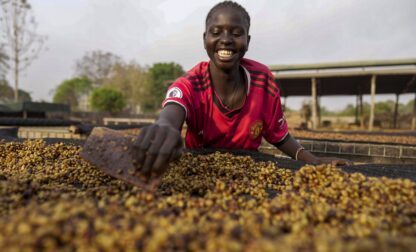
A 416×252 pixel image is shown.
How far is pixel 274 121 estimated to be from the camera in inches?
96.7

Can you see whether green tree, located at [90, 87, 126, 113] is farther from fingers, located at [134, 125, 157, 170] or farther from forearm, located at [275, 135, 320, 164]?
fingers, located at [134, 125, 157, 170]

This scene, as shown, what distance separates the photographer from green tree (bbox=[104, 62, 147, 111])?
109 ft

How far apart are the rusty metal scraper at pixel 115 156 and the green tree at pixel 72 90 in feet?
149

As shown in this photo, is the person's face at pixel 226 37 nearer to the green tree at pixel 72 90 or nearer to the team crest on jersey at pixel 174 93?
the team crest on jersey at pixel 174 93

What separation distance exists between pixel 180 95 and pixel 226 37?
480 mm

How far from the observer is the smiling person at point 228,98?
1.96 m

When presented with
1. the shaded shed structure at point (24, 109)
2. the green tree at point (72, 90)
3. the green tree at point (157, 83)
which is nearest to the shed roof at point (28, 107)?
the shaded shed structure at point (24, 109)

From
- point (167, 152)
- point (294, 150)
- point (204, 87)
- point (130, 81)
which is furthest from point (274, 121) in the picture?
point (130, 81)

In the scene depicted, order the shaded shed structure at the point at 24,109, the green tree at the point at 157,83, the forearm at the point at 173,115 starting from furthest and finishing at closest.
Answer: the green tree at the point at 157,83 < the shaded shed structure at the point at 24,109 < the forearm at the point at 173,115

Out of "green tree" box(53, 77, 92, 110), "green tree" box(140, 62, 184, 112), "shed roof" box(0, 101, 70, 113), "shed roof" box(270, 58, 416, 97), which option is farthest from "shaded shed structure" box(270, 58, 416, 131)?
"green tree" box(53, 77, 92, 110)

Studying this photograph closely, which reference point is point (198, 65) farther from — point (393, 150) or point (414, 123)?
point (414, 123)

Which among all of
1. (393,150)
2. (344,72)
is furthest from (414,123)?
(393,150)

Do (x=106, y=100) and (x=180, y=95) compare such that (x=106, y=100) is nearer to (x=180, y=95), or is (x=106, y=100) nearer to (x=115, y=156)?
(x=180, y=95)

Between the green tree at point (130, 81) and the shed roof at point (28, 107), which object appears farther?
the green tree at point (130, 81)
